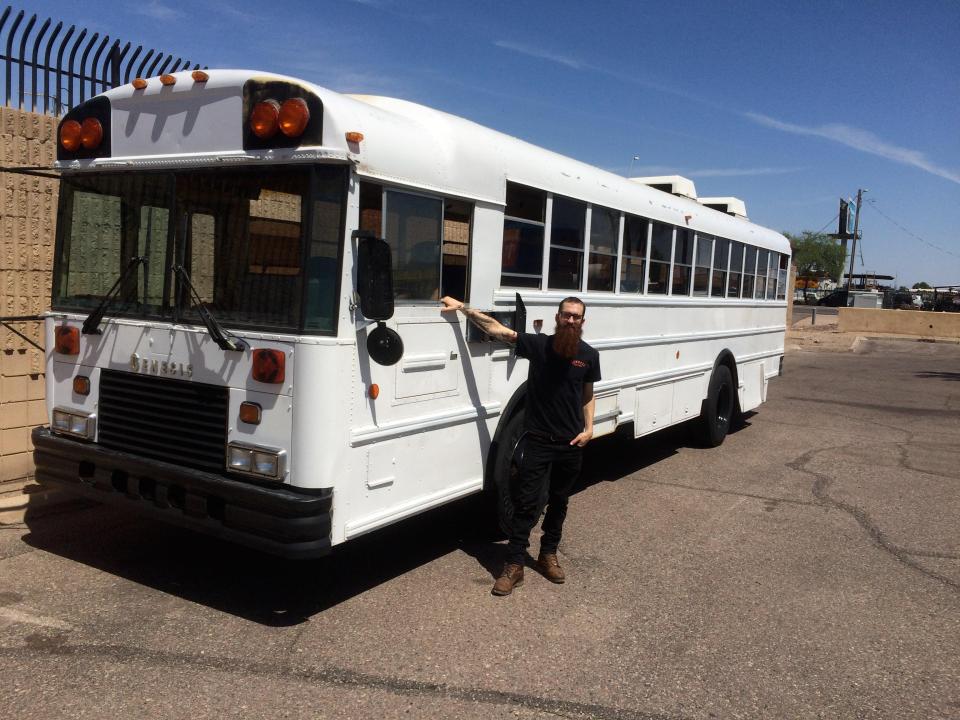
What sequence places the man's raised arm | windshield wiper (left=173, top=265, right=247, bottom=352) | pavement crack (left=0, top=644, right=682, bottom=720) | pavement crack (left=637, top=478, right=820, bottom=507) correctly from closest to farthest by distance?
pavement crack (left=0, top=644, right=682, bottom=720) → windshield wiper (left=173, top=265, right=247, bottom=352) → the man's raised arm → pavement crack (left=637, top=478, right=820, bottom=507)

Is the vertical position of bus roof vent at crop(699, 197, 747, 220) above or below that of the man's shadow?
above

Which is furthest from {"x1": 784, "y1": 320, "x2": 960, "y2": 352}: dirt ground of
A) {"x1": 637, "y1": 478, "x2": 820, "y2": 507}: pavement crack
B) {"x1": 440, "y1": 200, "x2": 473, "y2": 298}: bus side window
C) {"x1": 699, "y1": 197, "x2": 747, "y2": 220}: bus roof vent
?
{"x1": 440, "y1": 200, "x2": 473, "y2": 298}: bus side window

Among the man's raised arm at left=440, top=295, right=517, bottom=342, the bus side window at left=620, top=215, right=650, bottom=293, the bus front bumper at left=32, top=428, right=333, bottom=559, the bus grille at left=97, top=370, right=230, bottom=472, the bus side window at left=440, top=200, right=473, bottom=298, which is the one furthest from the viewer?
the bus side window at left=620, top=215, right=650, bottom=293

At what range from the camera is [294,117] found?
3.92m

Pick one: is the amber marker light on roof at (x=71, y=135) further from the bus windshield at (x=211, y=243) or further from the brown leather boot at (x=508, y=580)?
the brown leather boot at (x=508, y=580)

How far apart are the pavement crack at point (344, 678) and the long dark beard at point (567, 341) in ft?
6.46

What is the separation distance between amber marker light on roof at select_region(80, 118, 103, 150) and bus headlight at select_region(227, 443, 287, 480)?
192 cm

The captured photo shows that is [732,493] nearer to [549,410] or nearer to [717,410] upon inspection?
[717,410]

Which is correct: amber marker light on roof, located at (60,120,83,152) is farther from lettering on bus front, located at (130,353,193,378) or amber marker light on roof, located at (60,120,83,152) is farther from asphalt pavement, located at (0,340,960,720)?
asphalt pavement, located at (0,340,960,720)

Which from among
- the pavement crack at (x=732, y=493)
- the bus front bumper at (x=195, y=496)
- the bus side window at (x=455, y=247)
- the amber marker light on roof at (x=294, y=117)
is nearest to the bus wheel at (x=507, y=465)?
the bus side window at (x=455, y=247)

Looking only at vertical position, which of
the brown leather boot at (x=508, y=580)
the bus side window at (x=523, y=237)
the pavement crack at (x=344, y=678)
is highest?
the bus side window at (x=523, y=237)

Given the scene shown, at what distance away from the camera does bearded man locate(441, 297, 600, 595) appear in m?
4.89

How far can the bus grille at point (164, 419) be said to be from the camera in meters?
4.20

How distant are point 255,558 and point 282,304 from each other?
1.96m
